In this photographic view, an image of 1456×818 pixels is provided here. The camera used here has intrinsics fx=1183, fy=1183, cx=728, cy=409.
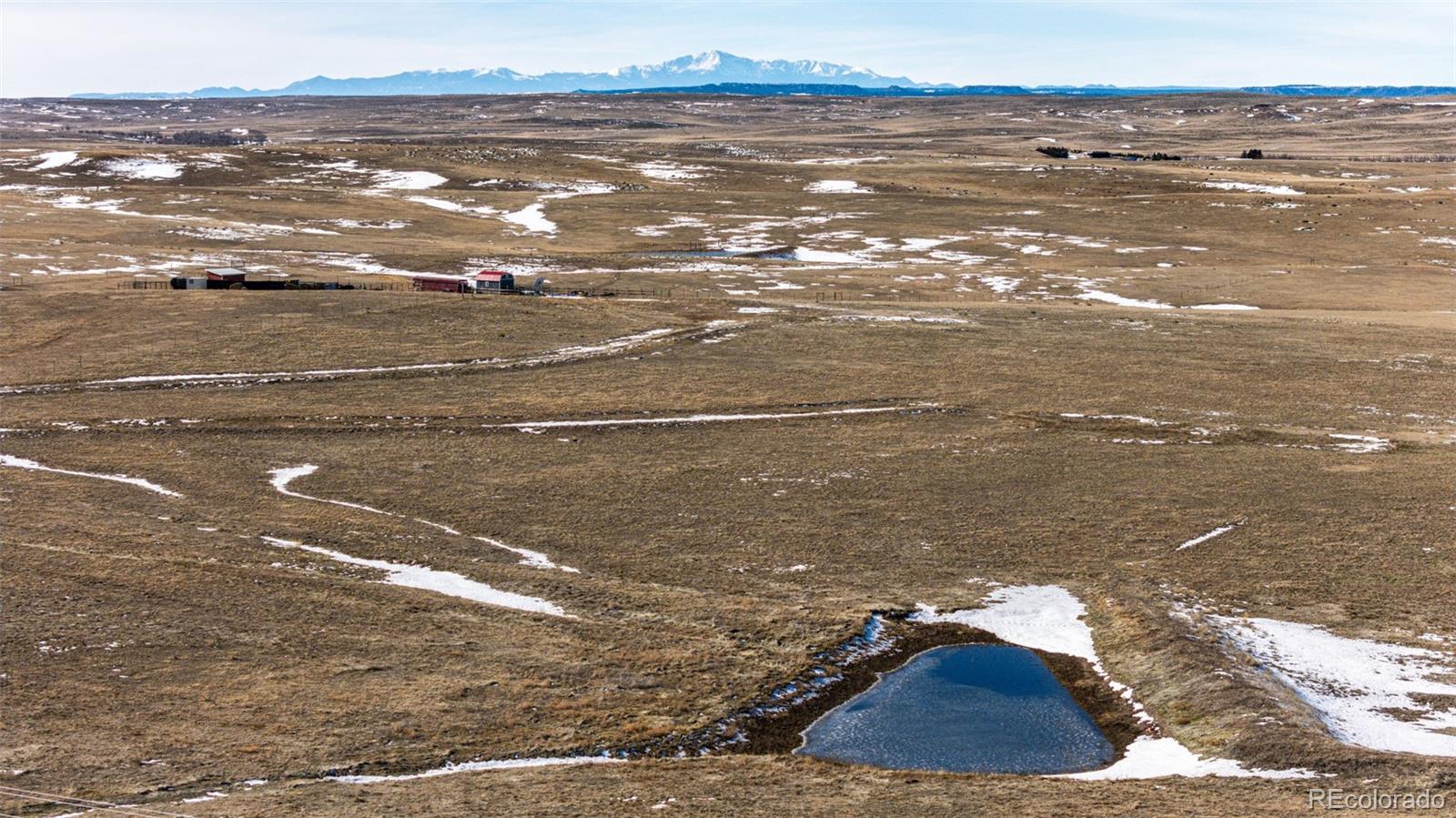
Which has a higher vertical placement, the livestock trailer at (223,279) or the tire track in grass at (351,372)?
the livestock trailer at (223,279)

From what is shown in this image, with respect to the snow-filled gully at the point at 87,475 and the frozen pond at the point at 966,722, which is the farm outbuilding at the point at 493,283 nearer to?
the snow-filled gully at the point at 87,475

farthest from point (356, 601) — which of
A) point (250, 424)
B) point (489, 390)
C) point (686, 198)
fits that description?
point (686, 198)

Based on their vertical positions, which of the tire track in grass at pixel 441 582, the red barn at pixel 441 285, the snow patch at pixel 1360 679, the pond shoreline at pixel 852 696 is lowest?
the pond shoreline at pixel 852 696

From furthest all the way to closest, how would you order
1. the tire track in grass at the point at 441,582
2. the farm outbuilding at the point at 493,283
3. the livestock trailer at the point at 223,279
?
1. the farm outbuilding at the point at 493,283
2. the livestock trailer at the point at 223,279
3. the tire track in grass at the point at 441,582

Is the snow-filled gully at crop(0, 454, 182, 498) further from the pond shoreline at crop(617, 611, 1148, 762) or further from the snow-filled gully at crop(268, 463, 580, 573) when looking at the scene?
the pond shoreline at crop(617, 611, 1148, 762)

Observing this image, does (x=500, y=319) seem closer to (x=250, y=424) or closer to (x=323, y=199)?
(x=250, y=424)

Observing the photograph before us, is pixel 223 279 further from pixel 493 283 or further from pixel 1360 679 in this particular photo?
pixel 1360 679

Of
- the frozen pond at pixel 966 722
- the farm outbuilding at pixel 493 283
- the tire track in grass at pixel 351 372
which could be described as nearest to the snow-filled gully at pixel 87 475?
the tire track in grass at pixel 351 372
